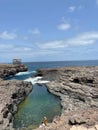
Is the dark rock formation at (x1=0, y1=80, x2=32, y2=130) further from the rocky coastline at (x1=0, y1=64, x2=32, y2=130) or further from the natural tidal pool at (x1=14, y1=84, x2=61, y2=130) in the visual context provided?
the natural tidal pool at (x1=14, y1=84, x2=61, y2=130)

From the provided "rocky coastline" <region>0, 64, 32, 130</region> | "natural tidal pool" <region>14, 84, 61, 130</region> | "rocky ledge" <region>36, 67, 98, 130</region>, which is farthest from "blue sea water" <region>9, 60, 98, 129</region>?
"rocky ledge" <region>36, 67, 98, 130</region>

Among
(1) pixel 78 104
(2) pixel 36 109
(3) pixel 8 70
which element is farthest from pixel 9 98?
(3) pixel 8 70

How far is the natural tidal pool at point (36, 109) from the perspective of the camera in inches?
1998

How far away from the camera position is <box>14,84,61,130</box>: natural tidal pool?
166ft

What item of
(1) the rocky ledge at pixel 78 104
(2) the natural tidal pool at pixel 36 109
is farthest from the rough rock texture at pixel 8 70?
(2) the natural tidal pool at pixel 36 109

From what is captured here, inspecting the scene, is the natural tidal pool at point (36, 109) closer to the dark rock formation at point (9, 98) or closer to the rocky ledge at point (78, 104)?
the dark rock formation at point (9, 98)

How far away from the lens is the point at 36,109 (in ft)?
203

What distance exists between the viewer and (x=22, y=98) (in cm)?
7444

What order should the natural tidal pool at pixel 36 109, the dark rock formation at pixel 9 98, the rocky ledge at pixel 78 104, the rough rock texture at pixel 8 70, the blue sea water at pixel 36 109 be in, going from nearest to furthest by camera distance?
the rocky ledge at pixel 78 104, the dark rock formation at pixel 9 98, the natural tidal pool at pixel 36 109, the blue sea water at pixel 36 109, the rough rock texture at pixel 8 70

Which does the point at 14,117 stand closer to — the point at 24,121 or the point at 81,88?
the point at 24,121

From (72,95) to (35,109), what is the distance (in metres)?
12.8

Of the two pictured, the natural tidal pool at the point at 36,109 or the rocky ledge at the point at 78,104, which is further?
the natural tidal pool at the point at 36,109

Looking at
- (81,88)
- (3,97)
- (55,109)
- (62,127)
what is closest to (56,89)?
(81,88)

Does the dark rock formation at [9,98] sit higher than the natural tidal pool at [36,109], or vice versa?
the dark rock formation at [9,98]
